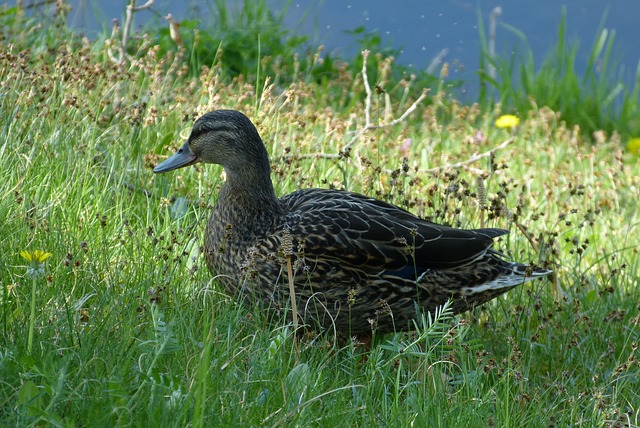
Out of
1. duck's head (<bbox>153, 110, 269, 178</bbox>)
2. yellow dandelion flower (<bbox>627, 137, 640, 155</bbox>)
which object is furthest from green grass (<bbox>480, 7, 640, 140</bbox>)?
duck's head (<bbox>153, 110, 269, 178</bbox>)

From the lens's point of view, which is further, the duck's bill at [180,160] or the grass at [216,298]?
the duck's bill at [180,160]

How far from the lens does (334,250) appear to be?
13.8 ft

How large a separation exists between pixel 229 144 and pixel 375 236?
852mm

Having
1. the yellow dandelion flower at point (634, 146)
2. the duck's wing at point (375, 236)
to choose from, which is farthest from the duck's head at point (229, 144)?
the yellow dandelion flower at point (634, 146)

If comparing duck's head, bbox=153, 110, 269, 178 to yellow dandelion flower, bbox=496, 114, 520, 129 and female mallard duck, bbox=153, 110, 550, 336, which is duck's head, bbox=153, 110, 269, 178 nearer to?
female mallard duck, bbox=153, 110, 550, 336

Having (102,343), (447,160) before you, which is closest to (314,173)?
(447,160)

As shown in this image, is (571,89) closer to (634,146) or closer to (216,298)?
(634,146)

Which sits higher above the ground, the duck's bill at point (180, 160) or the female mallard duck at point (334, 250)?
the duck's bill at point (180, 160)

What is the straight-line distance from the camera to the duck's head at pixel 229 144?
4.67 m

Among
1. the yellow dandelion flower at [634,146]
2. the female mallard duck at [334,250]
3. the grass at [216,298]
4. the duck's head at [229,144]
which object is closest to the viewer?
the grass at [216,298]

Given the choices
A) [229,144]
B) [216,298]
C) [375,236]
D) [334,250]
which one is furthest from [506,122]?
[216,298]

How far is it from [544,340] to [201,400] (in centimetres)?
220

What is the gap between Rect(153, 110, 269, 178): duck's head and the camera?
467 cm

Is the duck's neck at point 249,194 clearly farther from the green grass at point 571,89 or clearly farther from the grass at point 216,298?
the green grass at point 571,89
